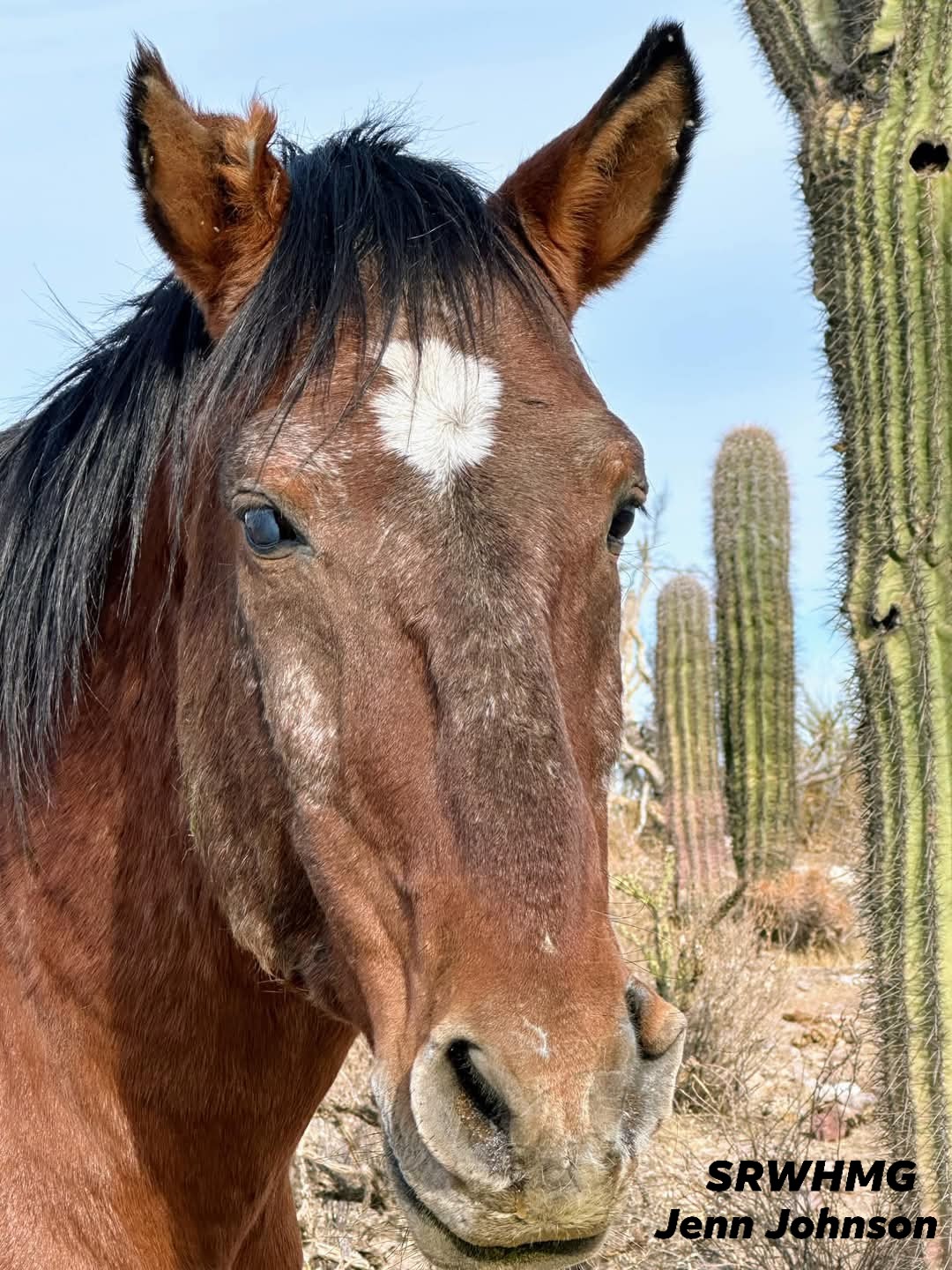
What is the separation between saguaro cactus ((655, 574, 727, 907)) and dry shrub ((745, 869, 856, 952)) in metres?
0.49

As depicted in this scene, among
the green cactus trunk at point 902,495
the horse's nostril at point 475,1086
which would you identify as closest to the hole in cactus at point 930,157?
the green cactus trunk at point 902,495

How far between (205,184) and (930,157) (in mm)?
2567

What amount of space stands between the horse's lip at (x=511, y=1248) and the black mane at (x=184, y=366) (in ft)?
3.82

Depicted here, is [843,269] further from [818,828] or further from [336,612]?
[818,828]

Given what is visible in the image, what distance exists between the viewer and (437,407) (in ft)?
6.79

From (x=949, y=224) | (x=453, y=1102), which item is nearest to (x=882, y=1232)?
(x=453, y=1102)

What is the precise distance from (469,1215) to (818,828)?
11.3 metres

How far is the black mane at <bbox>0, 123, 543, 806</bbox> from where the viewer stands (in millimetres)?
2234

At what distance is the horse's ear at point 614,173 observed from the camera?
2.45 m

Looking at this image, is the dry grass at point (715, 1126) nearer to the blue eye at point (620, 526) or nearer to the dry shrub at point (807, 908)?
the dry shrub at point (807, 908)

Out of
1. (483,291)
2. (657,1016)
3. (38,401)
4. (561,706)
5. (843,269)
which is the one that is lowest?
(657,1016)

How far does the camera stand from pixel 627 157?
8.41 ft

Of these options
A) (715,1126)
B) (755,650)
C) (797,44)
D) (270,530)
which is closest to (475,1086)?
(270,530)

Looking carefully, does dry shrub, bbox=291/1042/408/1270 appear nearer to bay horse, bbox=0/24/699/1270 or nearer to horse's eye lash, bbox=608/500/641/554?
bay horse, bbox=0/24/699/1270
